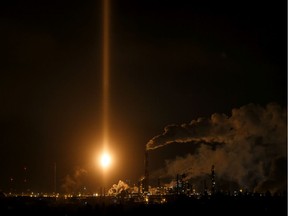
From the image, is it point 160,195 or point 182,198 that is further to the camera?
point 160,195

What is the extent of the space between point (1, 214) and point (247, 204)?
58765 mm

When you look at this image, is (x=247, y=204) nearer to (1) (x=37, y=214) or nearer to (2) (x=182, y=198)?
(2) (x=182, y=198)

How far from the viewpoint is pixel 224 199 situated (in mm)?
148125

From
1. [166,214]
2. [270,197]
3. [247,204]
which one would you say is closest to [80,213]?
[166,214]

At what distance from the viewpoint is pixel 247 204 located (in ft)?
436

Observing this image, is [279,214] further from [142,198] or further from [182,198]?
[142,198]

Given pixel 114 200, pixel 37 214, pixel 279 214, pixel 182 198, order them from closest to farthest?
pixel 279 214 → pixel 37 214 → pixel 182 198 → pixel 114 200

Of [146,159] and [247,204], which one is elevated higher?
[146,159]

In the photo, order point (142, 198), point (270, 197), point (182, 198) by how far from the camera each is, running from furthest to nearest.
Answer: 1. point (142, 198)
2. point (182, 198)
3. point (270, 197)

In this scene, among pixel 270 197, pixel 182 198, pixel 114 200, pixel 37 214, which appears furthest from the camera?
pixel 114 200

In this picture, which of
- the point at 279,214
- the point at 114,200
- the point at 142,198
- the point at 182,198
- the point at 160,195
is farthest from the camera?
the point at 114,200

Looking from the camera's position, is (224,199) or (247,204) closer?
(247,204)

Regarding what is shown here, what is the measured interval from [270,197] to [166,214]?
40.2 m

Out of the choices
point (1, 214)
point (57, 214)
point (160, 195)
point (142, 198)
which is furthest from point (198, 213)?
point (160, 195)
